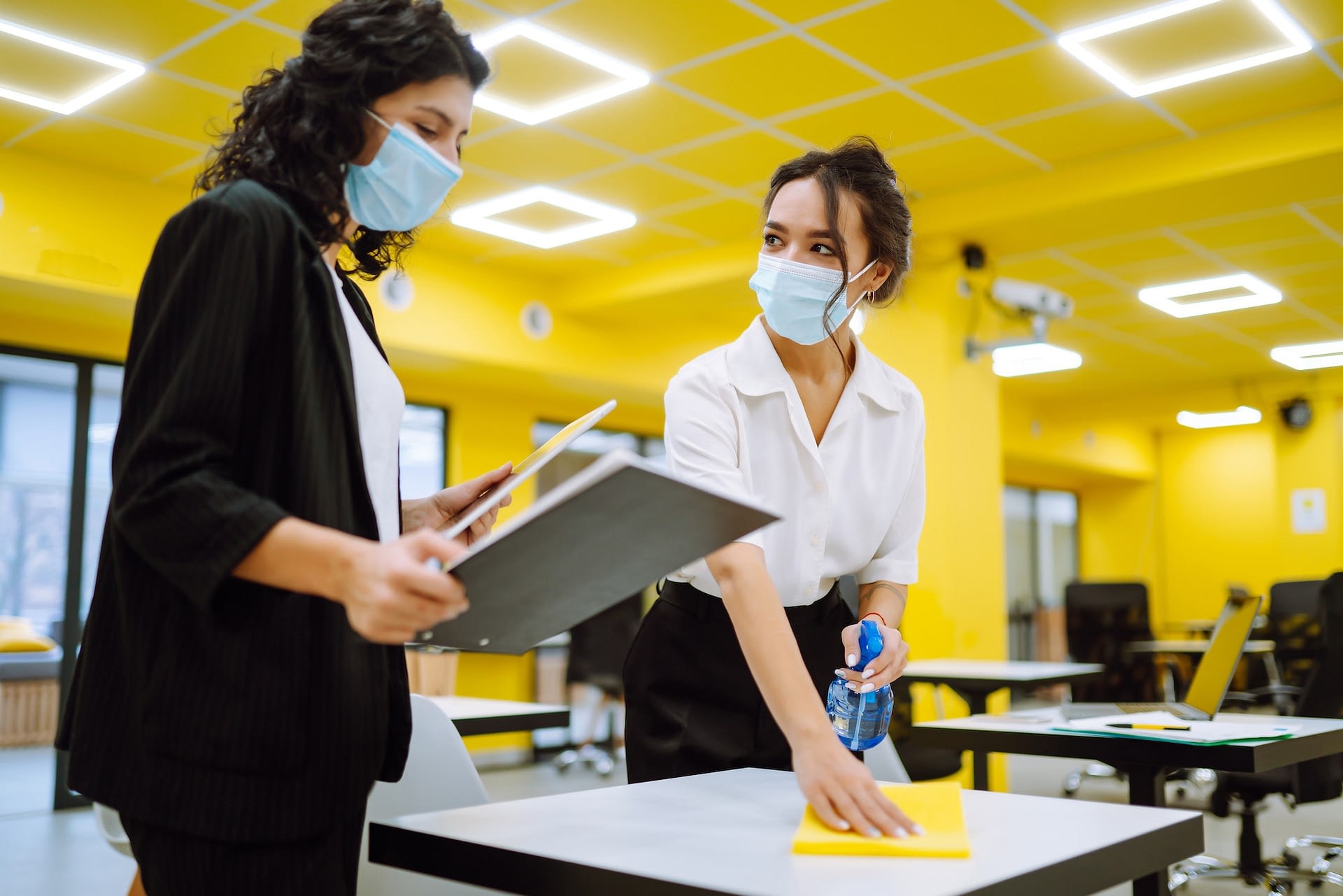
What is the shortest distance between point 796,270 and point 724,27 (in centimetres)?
268

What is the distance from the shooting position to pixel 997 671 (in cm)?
457

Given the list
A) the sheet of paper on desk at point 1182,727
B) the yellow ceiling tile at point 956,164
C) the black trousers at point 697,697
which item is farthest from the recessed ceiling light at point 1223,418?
the black trousers at point 697,697

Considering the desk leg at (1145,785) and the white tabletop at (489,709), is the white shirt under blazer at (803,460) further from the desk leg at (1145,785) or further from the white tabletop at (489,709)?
the white tabletop at (489,709)

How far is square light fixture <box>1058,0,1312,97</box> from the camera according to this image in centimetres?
400

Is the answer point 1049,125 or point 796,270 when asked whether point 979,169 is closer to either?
point 1049,125

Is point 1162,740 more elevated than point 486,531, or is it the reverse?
point 486,531

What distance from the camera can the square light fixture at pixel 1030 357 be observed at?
6520 millimetres

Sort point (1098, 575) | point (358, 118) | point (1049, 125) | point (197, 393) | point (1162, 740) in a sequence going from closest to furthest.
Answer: point (197, 393), point (358, 118), point (1162, 740), point (1049, 125), point (1098, 575)

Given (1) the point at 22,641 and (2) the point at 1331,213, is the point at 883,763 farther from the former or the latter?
(1) the point at 22,641

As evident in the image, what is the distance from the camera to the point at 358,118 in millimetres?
1112

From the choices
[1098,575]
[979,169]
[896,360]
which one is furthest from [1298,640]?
[1098,575]

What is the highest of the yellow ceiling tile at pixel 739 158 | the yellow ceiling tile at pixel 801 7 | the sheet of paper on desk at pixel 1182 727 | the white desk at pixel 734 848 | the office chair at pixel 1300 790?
the yellow ceiling tile at pixel 739 158

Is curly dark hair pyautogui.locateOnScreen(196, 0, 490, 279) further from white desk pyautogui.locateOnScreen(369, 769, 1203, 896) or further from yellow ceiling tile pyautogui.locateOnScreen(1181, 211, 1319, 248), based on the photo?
yellow ceiling tile pyautogui.locateOnScreen(1181, 211, 1319, 248)

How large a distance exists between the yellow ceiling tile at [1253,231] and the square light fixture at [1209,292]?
0.80 metres
